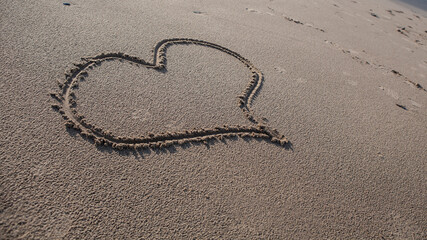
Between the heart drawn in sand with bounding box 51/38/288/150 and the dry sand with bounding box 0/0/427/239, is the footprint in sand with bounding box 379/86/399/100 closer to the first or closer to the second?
the dry sand with bounding box 0/0/427/239

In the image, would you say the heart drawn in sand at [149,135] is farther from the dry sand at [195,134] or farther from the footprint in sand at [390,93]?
the footprint in sand at [390,93]

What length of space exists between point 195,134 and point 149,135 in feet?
1.08

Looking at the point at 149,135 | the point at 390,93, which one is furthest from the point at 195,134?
the point at 390,93

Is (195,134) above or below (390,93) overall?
below

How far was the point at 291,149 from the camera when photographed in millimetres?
2162

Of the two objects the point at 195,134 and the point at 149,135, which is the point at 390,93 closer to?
the point at 195,134

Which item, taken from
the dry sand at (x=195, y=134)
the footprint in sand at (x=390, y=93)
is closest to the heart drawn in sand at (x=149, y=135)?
the dry sand at (x=195, y=134)

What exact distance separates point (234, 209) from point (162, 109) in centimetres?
97

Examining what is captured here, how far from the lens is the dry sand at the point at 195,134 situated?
1546 mm

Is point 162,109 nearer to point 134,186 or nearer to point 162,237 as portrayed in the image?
point 134,186

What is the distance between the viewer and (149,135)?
196cm

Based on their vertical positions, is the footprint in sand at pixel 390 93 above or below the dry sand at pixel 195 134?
above

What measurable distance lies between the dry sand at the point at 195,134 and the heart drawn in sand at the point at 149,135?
13mm

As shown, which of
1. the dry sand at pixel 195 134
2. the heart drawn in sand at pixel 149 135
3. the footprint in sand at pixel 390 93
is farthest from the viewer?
the footprint in sand at pixel 390 93
